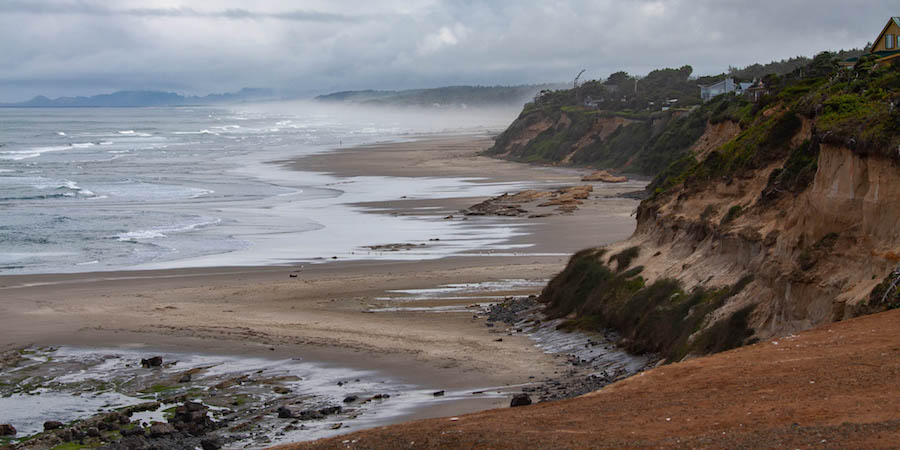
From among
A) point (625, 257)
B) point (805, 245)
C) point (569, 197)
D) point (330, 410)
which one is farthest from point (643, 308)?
point (569, 197)

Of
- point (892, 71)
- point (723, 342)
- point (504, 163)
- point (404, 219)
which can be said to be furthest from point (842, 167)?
point (504, 163)

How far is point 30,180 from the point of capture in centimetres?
6262

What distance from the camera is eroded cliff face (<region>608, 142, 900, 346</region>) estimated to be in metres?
13.9

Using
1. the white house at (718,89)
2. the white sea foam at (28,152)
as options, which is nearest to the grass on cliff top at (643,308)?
the white house at (718,89)

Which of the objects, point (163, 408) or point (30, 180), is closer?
point (163, 408)

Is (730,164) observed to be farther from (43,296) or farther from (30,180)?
(30,180)

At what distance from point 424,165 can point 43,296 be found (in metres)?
50.8

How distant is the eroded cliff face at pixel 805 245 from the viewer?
1390 cm

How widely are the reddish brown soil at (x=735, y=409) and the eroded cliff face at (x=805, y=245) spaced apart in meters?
2.12

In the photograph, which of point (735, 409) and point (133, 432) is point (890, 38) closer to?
point (735, 409)

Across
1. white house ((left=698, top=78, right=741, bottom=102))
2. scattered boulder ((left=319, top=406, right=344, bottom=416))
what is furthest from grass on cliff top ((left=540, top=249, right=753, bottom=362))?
white house ((left=698, top=78, right=741, bottom=102))

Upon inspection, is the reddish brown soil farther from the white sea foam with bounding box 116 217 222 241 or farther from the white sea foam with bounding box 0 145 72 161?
the white sea foam with bounding box 0 145 72 161

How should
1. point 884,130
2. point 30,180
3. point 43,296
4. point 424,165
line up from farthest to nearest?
1. point 424,165
2. point 30,180
3. point 43,296
4. point 884,130

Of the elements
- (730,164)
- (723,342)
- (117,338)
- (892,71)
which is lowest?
(117,338)
